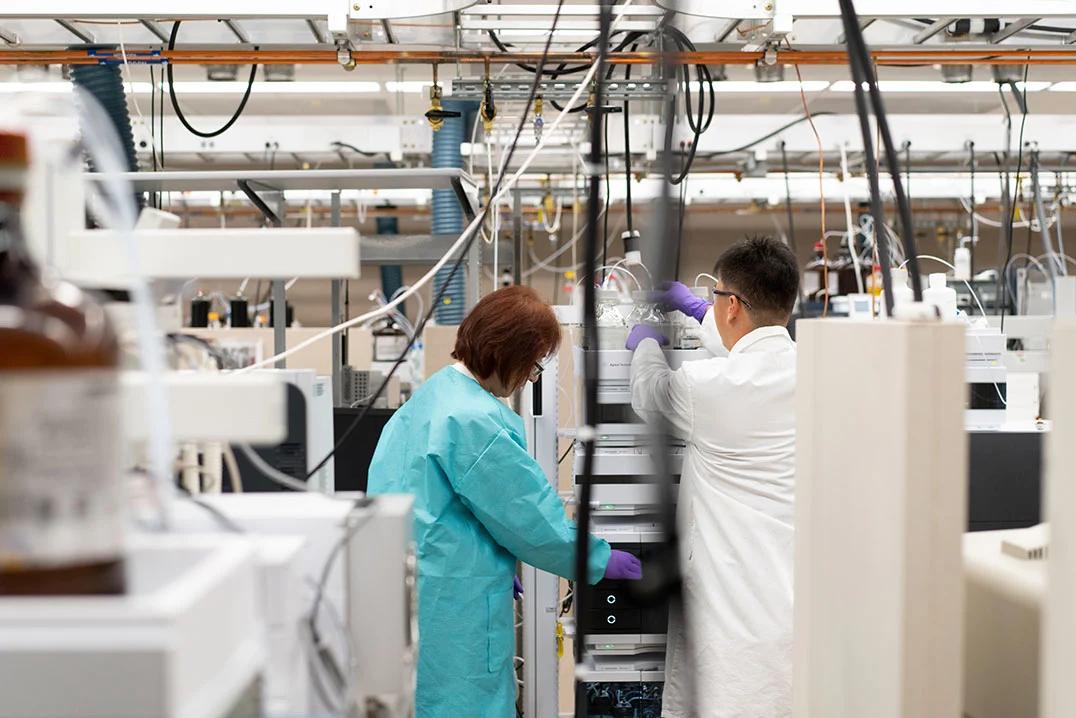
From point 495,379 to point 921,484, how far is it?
1.23 m

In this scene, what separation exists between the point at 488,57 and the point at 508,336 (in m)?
0.67

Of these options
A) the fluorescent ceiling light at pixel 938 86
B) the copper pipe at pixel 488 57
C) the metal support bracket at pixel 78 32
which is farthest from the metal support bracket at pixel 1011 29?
the metal support bracket at pixel 78 32

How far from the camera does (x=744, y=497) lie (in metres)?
1.86

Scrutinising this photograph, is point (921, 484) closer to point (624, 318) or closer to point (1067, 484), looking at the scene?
point (1067, 484)

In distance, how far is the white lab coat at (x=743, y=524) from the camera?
70.5 inches

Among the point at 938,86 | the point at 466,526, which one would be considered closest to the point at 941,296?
the point at 938,86

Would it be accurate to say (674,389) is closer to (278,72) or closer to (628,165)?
(628,165)

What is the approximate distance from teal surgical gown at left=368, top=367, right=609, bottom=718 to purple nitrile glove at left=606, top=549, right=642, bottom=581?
0.17 m

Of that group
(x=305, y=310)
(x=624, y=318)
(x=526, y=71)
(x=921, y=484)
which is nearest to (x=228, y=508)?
(x=921, y=484)

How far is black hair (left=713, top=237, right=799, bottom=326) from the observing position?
1.89 m

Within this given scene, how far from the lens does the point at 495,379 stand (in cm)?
183

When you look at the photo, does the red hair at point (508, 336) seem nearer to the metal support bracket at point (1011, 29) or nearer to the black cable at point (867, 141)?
the black cable at point (867, 141)

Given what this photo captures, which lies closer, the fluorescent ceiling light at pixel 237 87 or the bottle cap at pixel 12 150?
the bottle cap at pixel 12 150

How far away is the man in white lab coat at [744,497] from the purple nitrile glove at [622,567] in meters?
0.13
